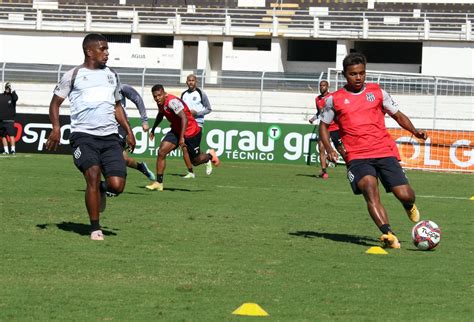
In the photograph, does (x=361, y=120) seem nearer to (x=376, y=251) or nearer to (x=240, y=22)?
(x=376, y=251)

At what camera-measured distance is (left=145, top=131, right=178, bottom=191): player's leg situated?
18.6m

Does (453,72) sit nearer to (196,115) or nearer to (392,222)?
(196,115)

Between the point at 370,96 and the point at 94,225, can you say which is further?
the point at 370,96

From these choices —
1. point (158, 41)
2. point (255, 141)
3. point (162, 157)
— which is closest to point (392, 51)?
point (158, 41)

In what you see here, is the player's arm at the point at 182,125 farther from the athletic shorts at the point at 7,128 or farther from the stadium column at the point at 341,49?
the stadium column at the point at 341,49

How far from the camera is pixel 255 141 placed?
106ft

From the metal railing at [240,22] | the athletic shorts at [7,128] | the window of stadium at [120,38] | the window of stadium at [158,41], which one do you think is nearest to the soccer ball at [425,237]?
the athletic shorts at [7,128]

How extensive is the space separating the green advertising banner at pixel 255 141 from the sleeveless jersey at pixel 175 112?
39.3ft

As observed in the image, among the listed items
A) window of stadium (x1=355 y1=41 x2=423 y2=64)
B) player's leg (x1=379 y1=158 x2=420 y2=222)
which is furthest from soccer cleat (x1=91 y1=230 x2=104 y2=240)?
window of stadium (x1=355 y1=41 x2=423 y2=64)

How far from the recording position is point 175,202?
16156 mm

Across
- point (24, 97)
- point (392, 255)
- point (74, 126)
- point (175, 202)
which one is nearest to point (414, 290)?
point (392, 255)

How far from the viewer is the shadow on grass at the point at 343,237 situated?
11.7m

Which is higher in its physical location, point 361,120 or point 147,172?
point 361,120

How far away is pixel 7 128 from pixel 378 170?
2166 cm
